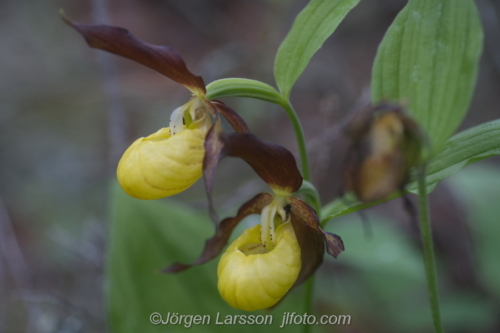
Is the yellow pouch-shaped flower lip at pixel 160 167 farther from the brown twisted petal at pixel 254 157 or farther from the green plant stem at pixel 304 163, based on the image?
the green plant stem at pixel 304 163

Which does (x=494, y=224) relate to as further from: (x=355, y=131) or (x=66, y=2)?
(x=66, y=2)

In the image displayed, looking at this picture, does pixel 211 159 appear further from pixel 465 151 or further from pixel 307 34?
pixel 465 151

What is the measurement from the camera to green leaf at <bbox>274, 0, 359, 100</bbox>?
3.50 feet

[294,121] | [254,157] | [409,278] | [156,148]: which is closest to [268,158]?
[254,157]

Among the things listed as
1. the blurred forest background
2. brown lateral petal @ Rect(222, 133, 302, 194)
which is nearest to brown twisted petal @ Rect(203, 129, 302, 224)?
brown lateral petal @ Rect(222, 133, 302, 194)

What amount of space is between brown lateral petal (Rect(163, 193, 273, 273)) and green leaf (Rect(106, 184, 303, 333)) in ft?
0.90

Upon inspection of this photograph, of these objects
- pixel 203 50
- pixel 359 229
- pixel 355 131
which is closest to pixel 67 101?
pixel 203 50

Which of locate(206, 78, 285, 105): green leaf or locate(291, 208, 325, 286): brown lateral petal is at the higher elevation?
locate(206, 78, 285, 105): green leaf

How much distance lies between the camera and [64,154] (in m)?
3.70

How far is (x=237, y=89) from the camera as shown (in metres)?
1.09

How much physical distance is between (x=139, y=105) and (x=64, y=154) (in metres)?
0.88

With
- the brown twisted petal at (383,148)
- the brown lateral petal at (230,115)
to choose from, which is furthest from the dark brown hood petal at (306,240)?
the brown twisted petal at (383,148)

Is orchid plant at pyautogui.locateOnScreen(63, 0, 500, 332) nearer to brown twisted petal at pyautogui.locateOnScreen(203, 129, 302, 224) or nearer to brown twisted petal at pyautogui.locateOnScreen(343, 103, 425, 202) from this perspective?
brown twisted petal at pyautogui.locateOnScreen(203, 129, 302, 224)

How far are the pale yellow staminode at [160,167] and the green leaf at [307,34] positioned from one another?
31 cm
